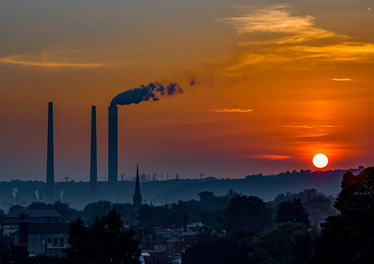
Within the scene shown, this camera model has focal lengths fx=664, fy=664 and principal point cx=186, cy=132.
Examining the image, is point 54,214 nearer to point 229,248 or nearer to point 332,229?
point 229,248

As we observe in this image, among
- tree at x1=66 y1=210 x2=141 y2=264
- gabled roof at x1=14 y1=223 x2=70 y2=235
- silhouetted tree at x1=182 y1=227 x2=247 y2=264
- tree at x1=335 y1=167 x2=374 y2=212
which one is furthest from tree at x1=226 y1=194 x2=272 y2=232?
tree at x1=66 y1=210 x2=141 y2=264

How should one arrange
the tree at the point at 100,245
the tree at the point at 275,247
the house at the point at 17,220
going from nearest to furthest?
the tree at the point at 100,245 < the tree at the point at 275,247 < the house at the point at 17,220

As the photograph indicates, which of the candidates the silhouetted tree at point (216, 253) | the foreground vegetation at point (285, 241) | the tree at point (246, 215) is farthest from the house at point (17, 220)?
the silhouetted tree at point (216, 253)

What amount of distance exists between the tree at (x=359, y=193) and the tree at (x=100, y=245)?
16247 mm

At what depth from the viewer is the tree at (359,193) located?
4919 cm

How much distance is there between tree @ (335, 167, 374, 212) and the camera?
49188 mm

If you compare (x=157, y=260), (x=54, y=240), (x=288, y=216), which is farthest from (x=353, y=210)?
(x=54, y=240)

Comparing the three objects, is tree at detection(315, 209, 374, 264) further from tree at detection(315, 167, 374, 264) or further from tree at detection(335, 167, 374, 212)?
tree at detection(335, 167, 374, 212)

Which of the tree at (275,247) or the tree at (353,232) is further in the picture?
the tree at (275,247)

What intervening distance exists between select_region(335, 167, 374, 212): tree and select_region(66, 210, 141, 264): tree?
640 inches

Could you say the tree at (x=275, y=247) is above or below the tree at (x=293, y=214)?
below

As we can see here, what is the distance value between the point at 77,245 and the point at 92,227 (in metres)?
1.93

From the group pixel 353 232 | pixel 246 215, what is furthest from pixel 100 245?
pixel 246 215

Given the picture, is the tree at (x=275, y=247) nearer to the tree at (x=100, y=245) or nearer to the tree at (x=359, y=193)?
the tree at (x=359, y=193)
